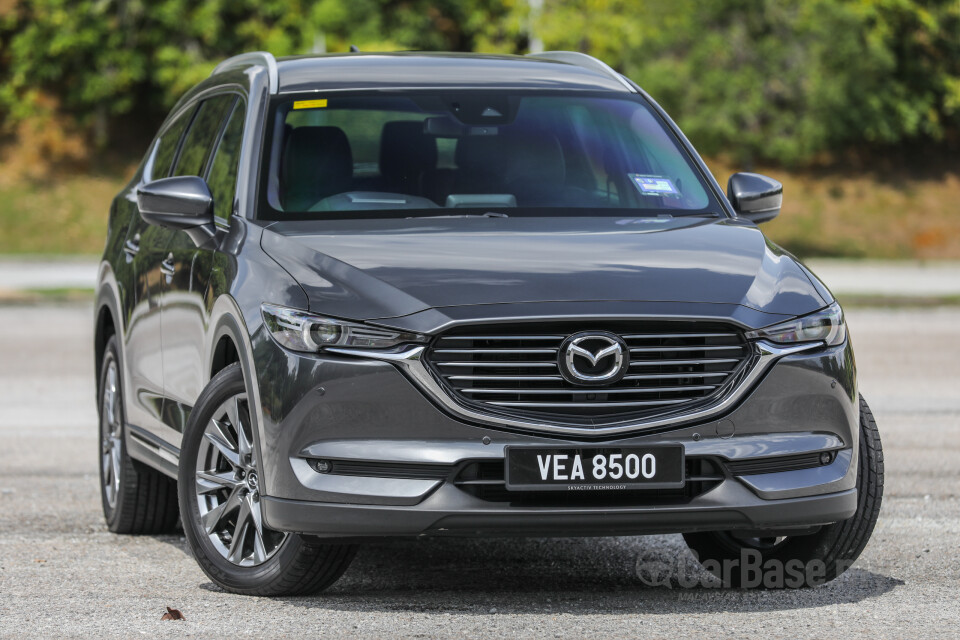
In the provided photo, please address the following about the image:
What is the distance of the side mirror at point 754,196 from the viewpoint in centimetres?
622

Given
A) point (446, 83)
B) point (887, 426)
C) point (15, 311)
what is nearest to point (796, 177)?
point (15, 311)

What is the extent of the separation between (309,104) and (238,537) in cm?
175

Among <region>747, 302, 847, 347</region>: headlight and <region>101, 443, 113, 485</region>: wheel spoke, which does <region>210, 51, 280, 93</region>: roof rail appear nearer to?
<region>101, 443, 113, 485</region>: wheel spoke

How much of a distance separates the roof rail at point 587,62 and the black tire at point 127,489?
232 cm

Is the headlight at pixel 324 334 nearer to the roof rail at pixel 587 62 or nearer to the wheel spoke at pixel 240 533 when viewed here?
the wheel spoke at pixel 240 533

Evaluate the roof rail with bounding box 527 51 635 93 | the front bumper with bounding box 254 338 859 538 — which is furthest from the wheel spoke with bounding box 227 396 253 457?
the roof rail with bounding box 527 51 635 93

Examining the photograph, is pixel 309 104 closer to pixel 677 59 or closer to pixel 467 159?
pixel 467 159

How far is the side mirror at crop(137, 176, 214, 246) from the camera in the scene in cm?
581

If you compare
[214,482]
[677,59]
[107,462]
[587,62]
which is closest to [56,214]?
[677,59]

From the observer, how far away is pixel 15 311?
68.8ft

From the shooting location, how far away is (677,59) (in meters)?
40.5

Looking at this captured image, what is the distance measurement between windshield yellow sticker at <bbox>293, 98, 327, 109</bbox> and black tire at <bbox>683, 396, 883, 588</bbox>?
7.41 ft

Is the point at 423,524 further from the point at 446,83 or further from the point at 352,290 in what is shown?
the point at 446,83

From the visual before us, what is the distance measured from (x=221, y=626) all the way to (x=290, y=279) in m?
1.08
